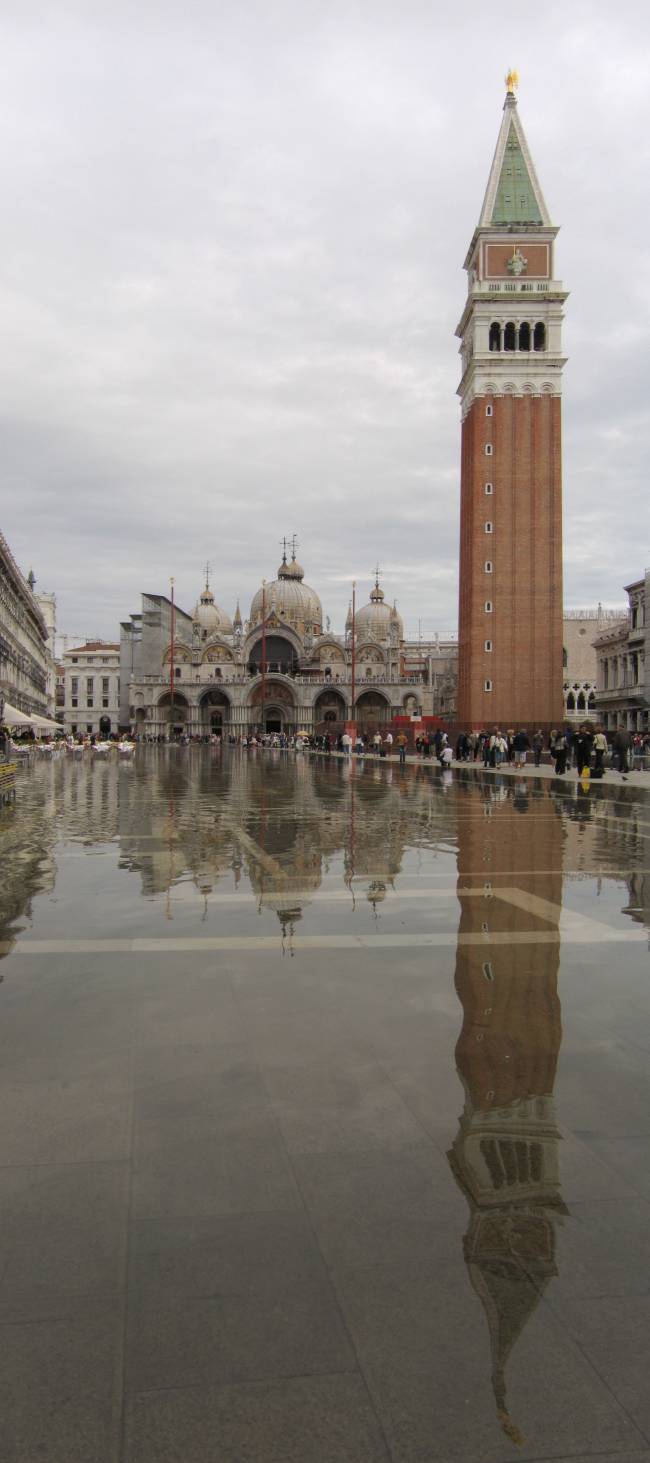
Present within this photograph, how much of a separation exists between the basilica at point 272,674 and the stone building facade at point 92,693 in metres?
15.6

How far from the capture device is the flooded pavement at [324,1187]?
2.21 m

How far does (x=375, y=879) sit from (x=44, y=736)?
67042 mm

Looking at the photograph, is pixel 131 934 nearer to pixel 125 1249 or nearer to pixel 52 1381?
pixel 125 1249

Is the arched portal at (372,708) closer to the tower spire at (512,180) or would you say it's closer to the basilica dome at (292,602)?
the basilica dome at (292,602)

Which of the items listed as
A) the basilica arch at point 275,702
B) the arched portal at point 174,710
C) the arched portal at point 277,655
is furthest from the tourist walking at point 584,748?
the arched portal at point 174,710

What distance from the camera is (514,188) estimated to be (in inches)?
2339

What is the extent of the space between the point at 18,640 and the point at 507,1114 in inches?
2597

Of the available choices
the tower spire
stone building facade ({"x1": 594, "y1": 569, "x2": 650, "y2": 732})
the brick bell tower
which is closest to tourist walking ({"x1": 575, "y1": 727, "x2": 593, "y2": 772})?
the brick bell tower

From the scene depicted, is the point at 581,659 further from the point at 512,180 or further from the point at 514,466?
the point at 512,180

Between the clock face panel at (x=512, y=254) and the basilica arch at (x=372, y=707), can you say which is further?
the basilica arch at (x=372, y=707)

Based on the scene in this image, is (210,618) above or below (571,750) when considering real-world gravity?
above

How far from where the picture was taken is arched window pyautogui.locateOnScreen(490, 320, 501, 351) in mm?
57859

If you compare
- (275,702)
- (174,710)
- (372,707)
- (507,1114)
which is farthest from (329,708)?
(507,1114)

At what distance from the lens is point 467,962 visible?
6.16m
